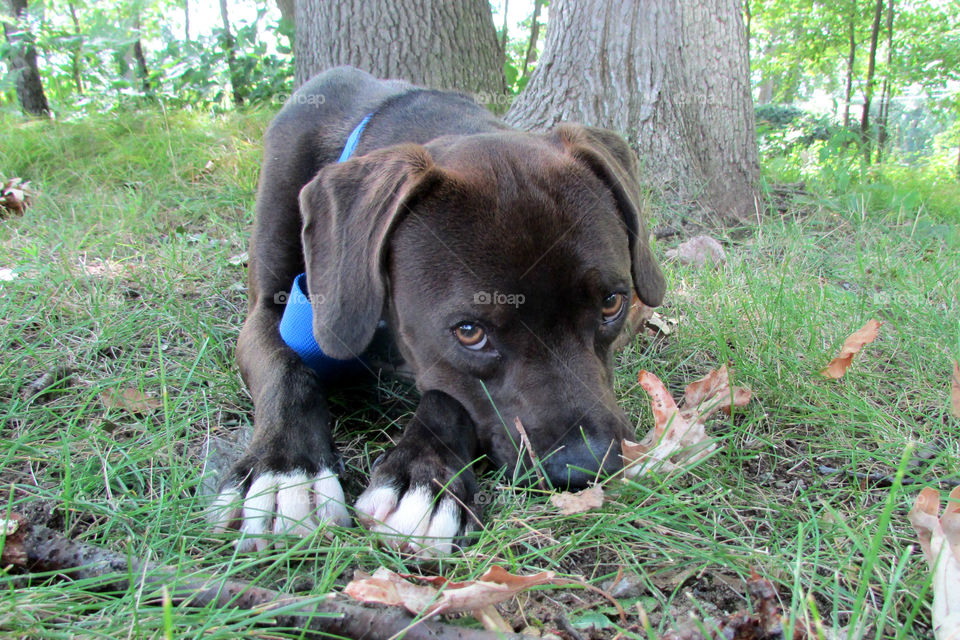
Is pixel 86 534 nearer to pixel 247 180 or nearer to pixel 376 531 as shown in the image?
pixel 376 531

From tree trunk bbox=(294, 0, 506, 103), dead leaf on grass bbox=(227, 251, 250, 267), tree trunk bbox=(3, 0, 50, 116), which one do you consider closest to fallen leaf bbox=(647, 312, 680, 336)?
dead leaf on grass bbox=(227, 251, 250, 267)

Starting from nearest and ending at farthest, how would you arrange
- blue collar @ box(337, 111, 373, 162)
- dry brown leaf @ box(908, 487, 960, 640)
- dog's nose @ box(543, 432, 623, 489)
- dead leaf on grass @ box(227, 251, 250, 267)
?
1. dry brown leaf @ box(908, 487, 960, 640)
2. dog's nose @ box(543, 432, 623, 489)
3. blue collar @ box(337, 111, 373, 162)
4. dead leaf on grass @ box(227, 251, 250, 267)

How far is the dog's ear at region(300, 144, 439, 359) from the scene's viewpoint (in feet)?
6.93

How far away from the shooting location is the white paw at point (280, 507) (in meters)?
1.76

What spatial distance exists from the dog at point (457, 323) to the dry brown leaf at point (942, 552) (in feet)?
2.25

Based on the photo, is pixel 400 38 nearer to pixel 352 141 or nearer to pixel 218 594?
pixel 352 141

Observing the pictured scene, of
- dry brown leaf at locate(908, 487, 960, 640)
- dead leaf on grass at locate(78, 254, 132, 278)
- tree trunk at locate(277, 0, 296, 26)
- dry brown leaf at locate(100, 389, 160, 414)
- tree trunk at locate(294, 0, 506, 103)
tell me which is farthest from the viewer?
tree trunk at locate(277, 0, 296, 26)

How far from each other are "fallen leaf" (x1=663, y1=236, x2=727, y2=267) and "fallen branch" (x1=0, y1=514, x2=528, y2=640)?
2.92 metres

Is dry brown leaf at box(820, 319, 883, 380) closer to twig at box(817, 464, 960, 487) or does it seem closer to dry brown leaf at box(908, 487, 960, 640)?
twig at box(817, 464, 960, 487)

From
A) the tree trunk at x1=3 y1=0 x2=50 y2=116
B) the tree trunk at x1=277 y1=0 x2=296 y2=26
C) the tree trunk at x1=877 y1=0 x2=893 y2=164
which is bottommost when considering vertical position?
the tree trunk at x1=877 y1=0 x2=893 y2=164

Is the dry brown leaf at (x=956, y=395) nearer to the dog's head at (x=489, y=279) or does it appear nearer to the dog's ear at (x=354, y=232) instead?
the dog's head at (x=489, y=279)

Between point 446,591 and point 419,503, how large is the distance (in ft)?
1.41

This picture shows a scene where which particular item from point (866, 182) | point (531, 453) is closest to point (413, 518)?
point (531, 453)

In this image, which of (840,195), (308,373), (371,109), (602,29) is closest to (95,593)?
(308,373)
